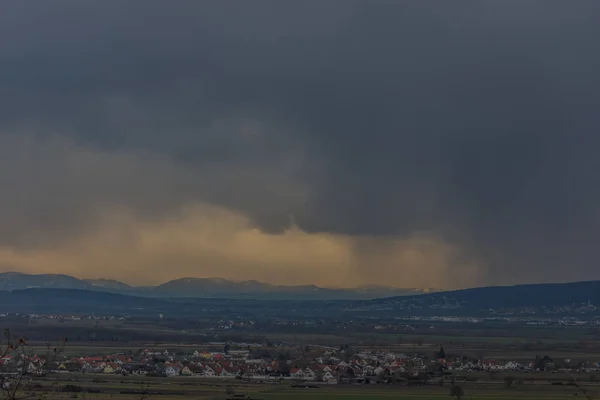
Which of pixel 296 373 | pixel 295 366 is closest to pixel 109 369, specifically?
pixel 296 373

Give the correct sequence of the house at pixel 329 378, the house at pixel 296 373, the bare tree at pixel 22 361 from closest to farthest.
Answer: the bare tree at pixel 22 361 < the house at pixel 329 378 < the house at pixel 296 373

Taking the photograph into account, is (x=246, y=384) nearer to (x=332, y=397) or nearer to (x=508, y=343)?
(x=332, y=397)

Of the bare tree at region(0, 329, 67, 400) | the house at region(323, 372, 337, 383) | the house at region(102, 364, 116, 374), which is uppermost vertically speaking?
the bare tree at region(0, 329, 67, 400)

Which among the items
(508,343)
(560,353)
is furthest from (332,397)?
(508,343)

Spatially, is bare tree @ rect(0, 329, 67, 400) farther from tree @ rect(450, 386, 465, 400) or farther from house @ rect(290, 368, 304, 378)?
house @ rect(290, 368, 304, 378)

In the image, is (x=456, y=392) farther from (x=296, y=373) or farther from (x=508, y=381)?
(x=296, y=373)

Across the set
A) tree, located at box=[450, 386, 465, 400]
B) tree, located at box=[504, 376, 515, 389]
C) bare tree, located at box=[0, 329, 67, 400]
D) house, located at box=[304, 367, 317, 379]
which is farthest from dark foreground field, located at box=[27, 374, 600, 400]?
bare tree, located at box=[0, 329, 67, 400]

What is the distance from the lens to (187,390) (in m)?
47.4

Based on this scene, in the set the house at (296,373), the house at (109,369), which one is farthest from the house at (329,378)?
the house at (109,369)

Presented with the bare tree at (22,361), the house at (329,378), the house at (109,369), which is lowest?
the house at (329,378)

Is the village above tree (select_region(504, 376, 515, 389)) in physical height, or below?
above

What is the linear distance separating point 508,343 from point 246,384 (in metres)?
50.8

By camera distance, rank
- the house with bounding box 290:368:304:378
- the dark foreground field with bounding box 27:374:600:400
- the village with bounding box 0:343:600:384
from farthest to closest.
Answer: the house with bounding box 290:368:304:378
the village with bounding box 0:343:600:384
the dark foreground field with bounding box 27:374:600:400

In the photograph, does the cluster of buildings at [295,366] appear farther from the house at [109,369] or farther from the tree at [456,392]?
the tree at [456,392]
